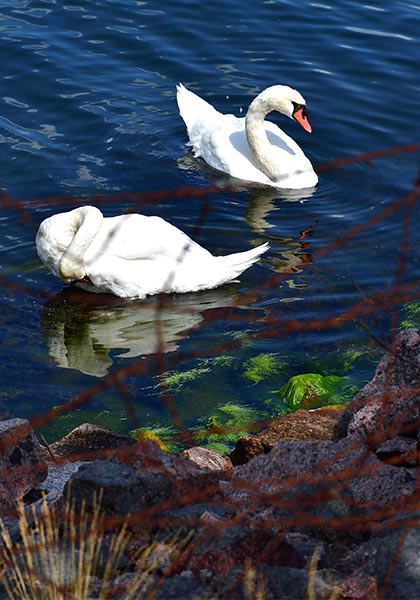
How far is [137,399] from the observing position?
28.4 feet

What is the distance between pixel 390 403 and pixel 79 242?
464cm

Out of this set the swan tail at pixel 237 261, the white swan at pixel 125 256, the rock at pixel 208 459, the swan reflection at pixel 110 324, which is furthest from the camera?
the swan tail at pixel 237 261

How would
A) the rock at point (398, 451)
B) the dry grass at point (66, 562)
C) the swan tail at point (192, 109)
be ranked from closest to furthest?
1. the dry grass at point (66, 562)
2. the rock at point (398, 451)
3. the swan tail at point (192, 109)

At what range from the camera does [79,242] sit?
32.7 ft

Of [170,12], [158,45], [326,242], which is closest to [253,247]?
[326,242]

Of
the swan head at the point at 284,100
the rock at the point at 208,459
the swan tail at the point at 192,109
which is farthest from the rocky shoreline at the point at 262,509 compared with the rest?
the swan tail at the point at 192,109

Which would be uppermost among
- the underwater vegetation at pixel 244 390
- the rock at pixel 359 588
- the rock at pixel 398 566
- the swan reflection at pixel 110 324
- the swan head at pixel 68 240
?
the rock at pixel 398 566

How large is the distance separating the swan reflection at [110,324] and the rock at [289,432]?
7.12 ft

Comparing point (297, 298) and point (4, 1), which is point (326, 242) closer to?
point (297, 298)

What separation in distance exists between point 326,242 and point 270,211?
0.99 m

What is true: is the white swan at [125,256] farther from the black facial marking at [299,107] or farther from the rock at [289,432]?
the black facial marking at [299,107]

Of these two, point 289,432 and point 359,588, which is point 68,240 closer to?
point 289,432

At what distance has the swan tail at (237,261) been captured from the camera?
408 inches

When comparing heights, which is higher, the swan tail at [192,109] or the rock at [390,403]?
the rock at [390,403]
